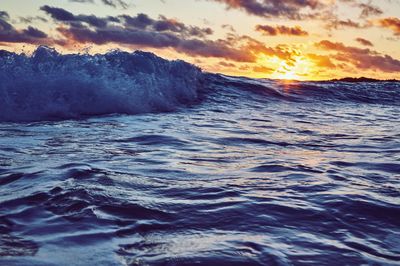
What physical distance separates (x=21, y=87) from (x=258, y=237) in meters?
8.23

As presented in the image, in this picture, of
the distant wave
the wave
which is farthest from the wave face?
the wave

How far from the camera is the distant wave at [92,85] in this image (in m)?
8.93

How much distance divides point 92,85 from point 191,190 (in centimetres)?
742

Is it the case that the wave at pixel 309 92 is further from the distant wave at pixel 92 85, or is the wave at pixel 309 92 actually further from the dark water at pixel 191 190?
the dark water at pixel 191 190

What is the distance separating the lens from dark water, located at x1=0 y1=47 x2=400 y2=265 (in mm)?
2336

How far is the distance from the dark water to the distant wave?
0.37 feet

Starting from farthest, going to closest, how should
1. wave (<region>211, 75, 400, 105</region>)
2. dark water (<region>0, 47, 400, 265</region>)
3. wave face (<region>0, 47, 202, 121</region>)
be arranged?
1. wave (<region>211, 75, 400, 105</region>)
2. wave face (<region>0, 47, 202, 121</region>)
3. dark water (<region>0, 47, 400, 265</region>)

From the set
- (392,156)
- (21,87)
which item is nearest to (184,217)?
(392,156)

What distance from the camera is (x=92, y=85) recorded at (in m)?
10.3

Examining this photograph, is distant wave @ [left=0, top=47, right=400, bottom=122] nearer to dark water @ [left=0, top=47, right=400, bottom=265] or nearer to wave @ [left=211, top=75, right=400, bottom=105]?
dark water @ [left=0, top=47, right=400, bottom=265]

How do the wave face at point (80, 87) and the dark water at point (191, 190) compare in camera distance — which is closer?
the dark water at point (191, 190)

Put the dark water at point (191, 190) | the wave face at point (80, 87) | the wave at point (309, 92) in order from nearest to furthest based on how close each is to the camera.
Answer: the dark water at point (191, 190) → the wave face at point (80, 87) → the wave at point (309, 92)

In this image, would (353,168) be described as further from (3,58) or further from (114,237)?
(3,58)

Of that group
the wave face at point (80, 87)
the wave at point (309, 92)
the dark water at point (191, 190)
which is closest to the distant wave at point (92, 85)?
the wave face at point (80, 87)
